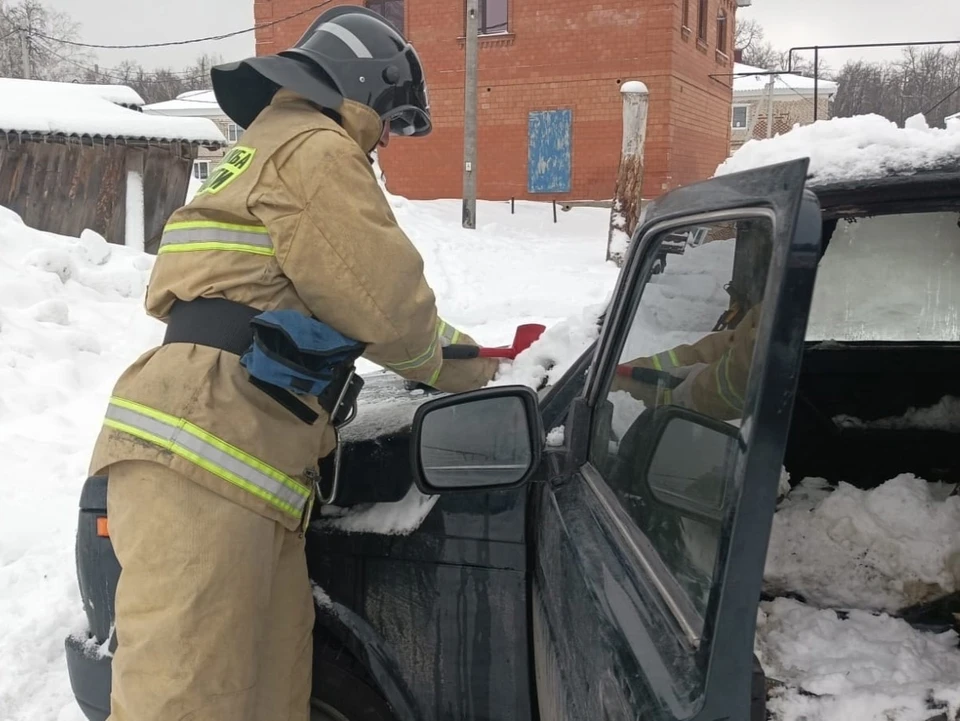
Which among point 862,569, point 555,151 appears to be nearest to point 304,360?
point 862,569

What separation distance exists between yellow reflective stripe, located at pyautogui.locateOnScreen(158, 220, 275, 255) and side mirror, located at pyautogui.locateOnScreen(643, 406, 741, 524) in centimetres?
93

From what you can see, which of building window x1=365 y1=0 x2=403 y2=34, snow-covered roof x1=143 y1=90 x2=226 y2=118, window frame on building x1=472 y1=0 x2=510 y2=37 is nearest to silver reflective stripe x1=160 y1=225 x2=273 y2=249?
window frame on building x1=472 y1=0 x2=510 y2=37

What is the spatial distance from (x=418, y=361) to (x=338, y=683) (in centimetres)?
78

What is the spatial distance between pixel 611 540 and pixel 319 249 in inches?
34.0

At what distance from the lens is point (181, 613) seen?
1.71m

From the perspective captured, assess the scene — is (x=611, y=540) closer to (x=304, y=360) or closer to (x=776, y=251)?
(x=776, y=251)

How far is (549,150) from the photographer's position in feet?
59.4

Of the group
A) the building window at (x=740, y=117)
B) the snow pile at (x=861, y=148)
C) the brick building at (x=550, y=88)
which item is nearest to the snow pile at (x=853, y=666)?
the snow pile at (x=861, y=148)

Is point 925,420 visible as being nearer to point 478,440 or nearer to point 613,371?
point 613,371

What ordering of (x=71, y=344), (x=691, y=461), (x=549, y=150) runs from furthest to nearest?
(x=549, y=150) < (x=71, y=344) < (x=691, y=461)

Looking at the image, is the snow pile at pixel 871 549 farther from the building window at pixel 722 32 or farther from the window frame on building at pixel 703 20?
the building window at pixel 722 32

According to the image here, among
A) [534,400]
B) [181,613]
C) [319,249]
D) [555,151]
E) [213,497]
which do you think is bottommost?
[181,613]

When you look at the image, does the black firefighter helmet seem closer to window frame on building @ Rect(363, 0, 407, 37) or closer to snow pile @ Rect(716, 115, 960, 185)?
snow pile @ Rect(716, 115, 960, 185)

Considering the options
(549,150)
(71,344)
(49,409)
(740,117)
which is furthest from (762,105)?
(49,409)
